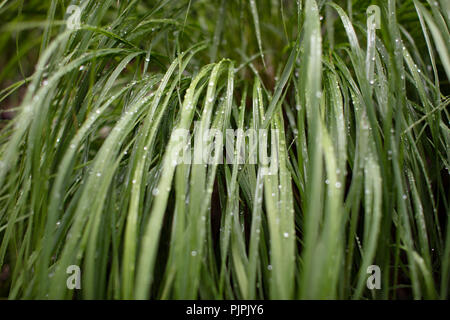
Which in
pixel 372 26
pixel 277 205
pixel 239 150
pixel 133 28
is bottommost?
pixel 277 205

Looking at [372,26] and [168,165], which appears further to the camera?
[372,26]

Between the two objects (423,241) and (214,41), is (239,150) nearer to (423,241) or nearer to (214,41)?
(423,241)

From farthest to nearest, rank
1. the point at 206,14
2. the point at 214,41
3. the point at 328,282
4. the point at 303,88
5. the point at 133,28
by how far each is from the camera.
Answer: the point at 206,14 → the point at 214,41 → the point at 133,28 → the point at 303,88 → the point at 328,282

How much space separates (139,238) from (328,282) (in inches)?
12.3

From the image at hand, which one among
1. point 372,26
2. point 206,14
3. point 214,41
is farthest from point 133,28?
point 206,14

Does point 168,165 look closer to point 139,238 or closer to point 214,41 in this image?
point 139,238

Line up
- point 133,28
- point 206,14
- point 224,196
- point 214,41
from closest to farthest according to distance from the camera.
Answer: point 224,196 → point 133,28 → point 214,41 → point 206,14

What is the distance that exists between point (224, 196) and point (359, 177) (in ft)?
0.84

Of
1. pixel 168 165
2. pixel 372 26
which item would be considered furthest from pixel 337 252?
pixel 372 26

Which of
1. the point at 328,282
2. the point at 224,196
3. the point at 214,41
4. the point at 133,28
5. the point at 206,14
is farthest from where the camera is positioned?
the point at 206,14

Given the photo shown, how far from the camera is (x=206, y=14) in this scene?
1.36 metres

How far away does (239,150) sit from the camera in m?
0.62

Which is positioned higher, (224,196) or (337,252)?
(224,196)

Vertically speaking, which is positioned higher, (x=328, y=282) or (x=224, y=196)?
(x=224, y=196)
